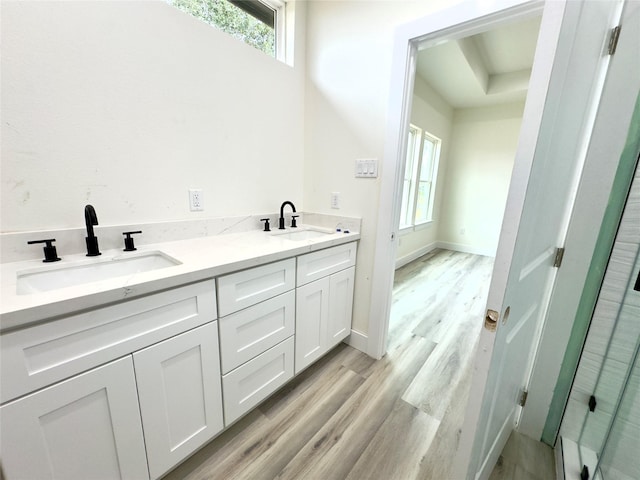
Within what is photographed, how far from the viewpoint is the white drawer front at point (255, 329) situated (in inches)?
43.8

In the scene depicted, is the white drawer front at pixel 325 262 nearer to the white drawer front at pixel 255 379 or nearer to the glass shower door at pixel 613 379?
the white drawer front at pixel 255 379

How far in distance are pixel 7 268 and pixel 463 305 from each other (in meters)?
3.18

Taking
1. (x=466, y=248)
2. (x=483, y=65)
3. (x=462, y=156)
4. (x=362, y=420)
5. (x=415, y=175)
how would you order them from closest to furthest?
1. (x=362, y=420)
2. (x=483, y=65)
3. (x=415, y=175)
4. (x=462, y=156)
5. (x=466, y=248)

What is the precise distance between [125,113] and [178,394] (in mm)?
1240

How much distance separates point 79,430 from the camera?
30.2 inches

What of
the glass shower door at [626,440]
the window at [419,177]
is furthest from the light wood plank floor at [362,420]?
the window at [419,177]

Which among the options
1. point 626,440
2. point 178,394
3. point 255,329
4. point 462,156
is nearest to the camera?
point 626,440

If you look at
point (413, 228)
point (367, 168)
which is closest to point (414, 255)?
point (413, 228)

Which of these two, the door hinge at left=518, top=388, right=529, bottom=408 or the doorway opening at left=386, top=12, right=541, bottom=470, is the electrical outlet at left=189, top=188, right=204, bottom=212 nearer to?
the doorway opening at left=386, top=12, right=541, bottom=470

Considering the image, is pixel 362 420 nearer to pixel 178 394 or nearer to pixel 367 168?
pixel 178 394

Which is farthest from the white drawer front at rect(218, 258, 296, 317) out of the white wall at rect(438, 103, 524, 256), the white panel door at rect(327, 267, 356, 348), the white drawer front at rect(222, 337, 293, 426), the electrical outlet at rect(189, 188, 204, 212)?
the white wall at rect(438, 103, 524, 256)

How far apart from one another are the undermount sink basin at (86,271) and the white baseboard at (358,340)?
4.52ft

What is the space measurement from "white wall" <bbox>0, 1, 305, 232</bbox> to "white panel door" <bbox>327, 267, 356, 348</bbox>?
794 millimetres

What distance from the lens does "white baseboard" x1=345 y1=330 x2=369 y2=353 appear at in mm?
1889
